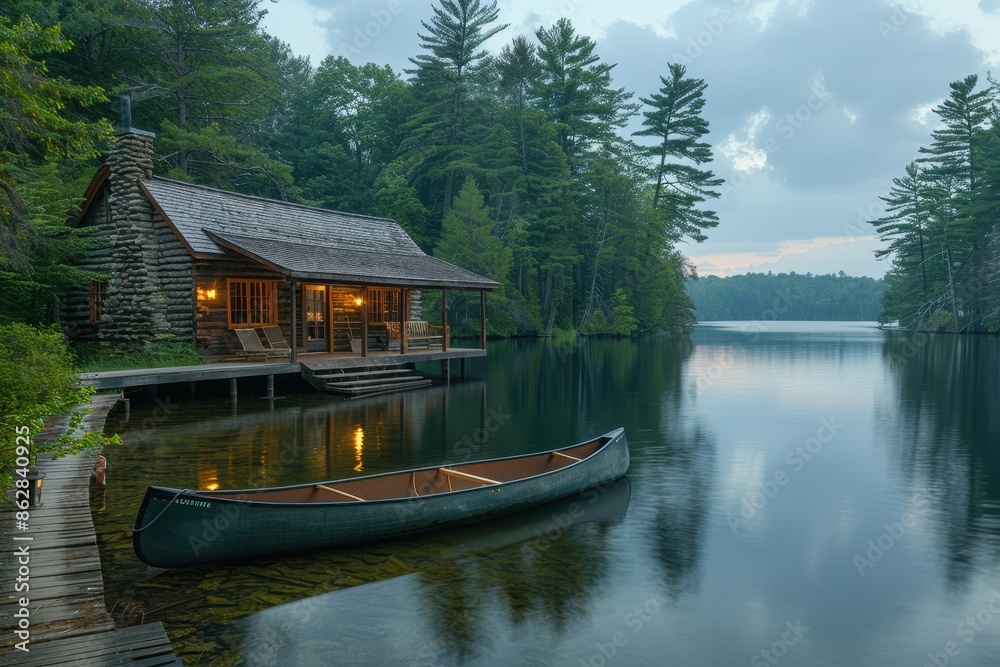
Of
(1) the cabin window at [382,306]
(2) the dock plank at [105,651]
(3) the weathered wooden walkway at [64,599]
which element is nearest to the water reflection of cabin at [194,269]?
(1) the cabin window at [382,306]

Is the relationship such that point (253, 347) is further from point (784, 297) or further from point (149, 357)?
point (784, 297)

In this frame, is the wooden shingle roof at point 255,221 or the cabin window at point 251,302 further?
the cabin window at point 251,302

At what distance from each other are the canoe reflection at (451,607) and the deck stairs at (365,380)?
1285 cm

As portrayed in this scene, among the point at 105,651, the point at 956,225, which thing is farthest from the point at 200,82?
the point at 956,225

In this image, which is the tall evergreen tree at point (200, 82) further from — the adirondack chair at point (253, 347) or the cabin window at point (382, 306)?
the adirondack chair at point (253, 347)

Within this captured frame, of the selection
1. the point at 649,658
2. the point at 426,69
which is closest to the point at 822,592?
the point at 649,658

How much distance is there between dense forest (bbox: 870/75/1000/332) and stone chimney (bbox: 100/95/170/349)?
58.3m

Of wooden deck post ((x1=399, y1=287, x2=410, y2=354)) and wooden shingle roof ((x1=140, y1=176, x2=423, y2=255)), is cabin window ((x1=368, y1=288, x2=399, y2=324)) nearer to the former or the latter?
wooden deck post ((x1=399, y1=287, x2=410, y2=354))

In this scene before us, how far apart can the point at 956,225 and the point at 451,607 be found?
216 feet

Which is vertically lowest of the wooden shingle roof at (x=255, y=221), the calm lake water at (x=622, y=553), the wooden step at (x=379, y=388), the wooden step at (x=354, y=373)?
the calm lake water at (x=622, y=553)

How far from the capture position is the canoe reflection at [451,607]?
20.7ft

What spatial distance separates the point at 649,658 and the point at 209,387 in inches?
767

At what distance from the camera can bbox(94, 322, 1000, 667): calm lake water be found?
6590mm

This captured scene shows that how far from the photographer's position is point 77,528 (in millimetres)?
7395
